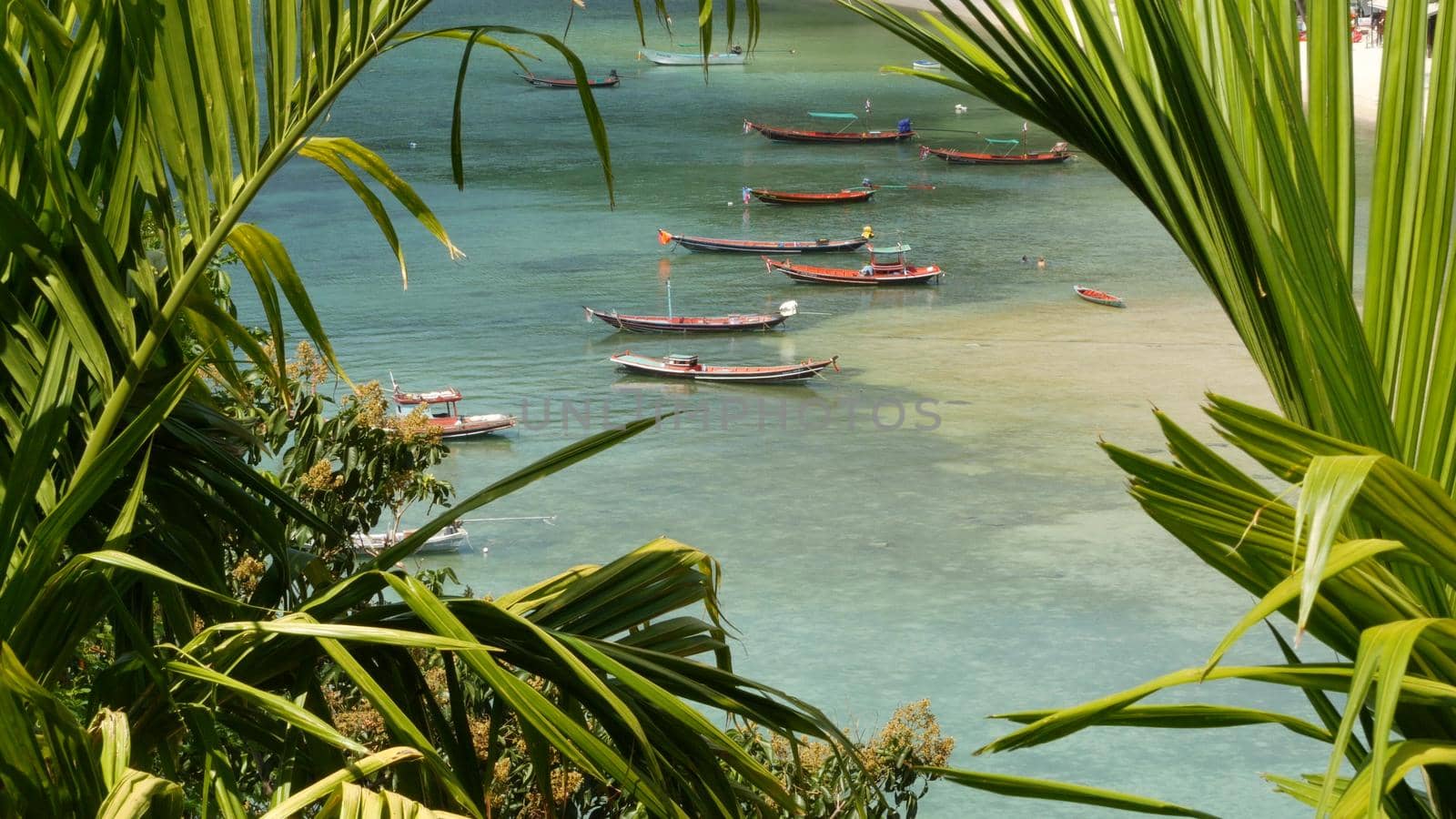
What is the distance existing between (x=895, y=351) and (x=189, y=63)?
1820 cm

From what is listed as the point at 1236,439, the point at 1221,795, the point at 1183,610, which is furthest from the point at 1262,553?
the point at 1183,610

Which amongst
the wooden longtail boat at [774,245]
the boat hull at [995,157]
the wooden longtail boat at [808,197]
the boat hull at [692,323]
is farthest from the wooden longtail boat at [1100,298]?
the boat hull at [995,157]

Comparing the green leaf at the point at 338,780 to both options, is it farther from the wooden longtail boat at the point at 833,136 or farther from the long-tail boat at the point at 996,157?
the wooden longtail boat at the point at 833,136

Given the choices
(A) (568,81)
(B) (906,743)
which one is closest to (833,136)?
(A) (568,81)

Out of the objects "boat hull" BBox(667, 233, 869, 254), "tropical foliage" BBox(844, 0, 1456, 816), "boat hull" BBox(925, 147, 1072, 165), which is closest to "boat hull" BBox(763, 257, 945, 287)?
"boat hull" BBox(667, 233, 869, 254)

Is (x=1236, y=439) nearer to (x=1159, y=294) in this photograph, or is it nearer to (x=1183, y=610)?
(x=1183, y=610)

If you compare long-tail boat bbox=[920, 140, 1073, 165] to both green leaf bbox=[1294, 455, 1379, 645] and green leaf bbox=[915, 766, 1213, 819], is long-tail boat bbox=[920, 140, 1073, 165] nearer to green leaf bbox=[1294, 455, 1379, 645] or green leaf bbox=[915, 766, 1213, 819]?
green leaf bbox=[915, 766, 1213, 819]

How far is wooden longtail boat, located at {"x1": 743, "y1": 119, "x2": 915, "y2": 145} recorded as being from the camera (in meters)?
29.8

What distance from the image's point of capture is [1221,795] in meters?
10.3

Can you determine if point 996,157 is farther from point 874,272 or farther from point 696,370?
point 696,370

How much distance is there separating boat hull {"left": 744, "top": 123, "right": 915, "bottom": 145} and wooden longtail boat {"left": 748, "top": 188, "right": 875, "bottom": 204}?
13.6 ft

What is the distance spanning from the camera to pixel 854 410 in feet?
57.8

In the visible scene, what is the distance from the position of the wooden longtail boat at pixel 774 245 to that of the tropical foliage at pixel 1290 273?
72.4 ft

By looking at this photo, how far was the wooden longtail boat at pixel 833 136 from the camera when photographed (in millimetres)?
29844
